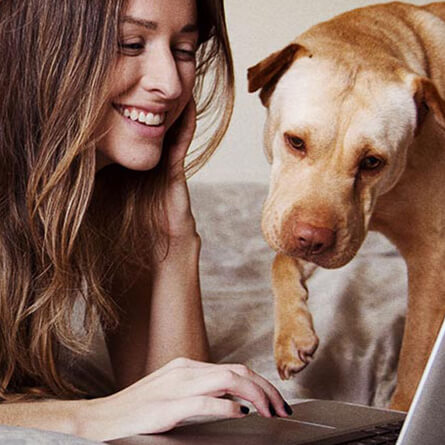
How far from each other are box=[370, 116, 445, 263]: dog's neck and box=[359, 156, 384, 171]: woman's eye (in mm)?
54

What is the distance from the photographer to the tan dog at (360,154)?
1295 mm

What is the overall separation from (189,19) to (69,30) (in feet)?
0.72

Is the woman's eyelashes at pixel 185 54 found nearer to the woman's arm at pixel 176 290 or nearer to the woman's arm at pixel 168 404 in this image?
the woman's arm at pixel 176 290

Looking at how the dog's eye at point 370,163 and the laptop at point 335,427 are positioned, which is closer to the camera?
the laptop at point 335,427

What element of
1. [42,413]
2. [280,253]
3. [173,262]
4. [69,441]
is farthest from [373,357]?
[69,441]

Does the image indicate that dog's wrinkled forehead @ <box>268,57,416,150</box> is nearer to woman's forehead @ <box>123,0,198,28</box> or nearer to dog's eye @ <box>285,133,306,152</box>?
dog's eye @ <box>285,133,306,152</box>

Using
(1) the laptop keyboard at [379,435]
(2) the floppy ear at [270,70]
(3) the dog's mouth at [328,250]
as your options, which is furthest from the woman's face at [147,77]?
(1) the laptop keyboard at [379,435]

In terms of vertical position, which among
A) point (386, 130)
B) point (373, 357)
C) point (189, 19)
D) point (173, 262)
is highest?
point (189, 19)

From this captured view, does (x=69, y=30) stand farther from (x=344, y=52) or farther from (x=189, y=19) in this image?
(x=344, y=52)

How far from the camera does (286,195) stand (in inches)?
53.2

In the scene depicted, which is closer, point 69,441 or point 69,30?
point 69,441

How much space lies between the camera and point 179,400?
→ 2.99ft

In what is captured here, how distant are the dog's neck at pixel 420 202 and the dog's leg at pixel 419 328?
1.6 inches

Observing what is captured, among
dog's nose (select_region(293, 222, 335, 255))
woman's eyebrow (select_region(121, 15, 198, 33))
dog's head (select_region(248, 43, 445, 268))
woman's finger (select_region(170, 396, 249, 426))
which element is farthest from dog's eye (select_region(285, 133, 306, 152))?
woman's finger (select_region(170, 396, 249, 426))
